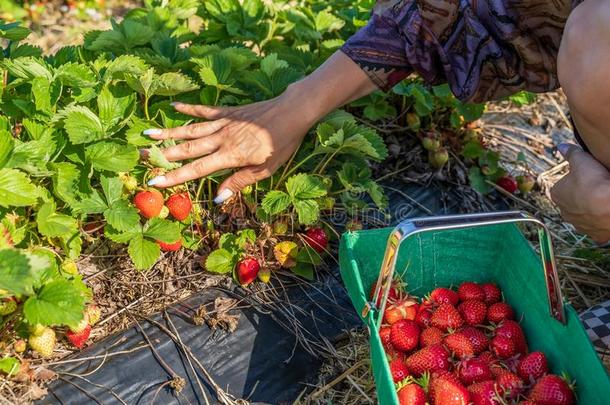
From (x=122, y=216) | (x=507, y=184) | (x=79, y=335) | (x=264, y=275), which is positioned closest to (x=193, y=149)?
(x=122, y=216)

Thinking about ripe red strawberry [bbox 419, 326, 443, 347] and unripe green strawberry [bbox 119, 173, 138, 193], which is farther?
unripe green strawberry [bbox 119, 173, 138, 193]

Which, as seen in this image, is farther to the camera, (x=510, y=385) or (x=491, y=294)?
(x=491, y=294)

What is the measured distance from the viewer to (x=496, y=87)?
79.1 inches

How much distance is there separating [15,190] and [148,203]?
334 mm

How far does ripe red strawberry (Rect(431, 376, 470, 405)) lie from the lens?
1.46 m

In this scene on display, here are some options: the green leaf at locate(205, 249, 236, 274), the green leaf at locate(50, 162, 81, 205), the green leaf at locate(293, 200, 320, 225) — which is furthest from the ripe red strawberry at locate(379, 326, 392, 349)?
the green leaf at locate(50, 162, 81, 205)

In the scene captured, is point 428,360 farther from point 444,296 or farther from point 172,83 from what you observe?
point 172,83

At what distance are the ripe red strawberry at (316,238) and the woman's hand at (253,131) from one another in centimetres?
21

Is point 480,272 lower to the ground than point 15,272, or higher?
lower

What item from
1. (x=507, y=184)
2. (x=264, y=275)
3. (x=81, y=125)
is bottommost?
(x=507, y=184)

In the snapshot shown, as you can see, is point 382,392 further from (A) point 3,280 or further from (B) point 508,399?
(A) point 3,280

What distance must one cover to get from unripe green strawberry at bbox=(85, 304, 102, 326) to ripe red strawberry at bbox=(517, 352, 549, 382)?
3.27 feet

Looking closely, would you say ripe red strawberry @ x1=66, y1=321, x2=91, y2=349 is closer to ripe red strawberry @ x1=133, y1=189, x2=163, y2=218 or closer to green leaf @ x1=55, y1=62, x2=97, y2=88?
ripe red strawberry @ x1=133, y1=189, x2=163, y2=218

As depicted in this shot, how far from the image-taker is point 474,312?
5.71 feet
